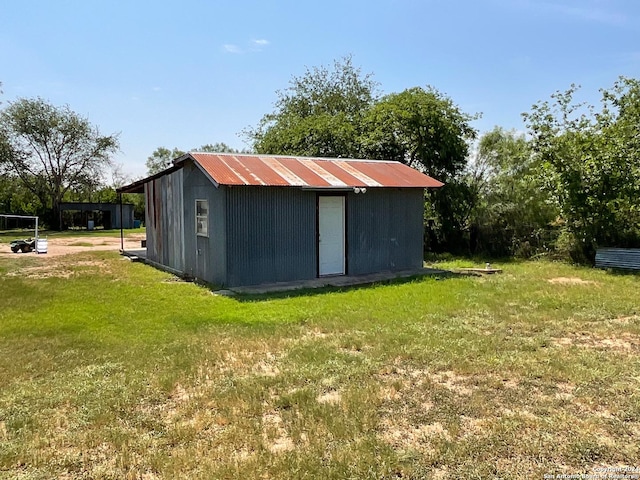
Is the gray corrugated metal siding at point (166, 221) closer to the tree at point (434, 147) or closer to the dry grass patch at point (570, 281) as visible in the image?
the tree at point (434, 147)

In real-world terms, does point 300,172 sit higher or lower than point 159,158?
lower

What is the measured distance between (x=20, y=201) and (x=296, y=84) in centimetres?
2512

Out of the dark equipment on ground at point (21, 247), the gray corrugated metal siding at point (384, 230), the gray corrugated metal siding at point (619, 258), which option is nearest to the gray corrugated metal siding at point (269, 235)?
the gray corrugated metal siding at point (384, 230)

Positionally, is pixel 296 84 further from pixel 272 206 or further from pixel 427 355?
pixel 427 355

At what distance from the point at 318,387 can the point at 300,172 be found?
6870 mm

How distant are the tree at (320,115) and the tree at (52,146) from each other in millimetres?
17092

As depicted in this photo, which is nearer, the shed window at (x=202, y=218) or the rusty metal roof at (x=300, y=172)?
the rusty metal roof at (x=300, y=172)

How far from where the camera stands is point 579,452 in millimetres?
2992

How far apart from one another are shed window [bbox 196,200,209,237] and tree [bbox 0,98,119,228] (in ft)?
89.0

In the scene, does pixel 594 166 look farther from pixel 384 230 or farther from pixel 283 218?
pixel 283 218

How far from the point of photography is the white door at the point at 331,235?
33.6 feet

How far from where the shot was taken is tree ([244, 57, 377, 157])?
16.4m

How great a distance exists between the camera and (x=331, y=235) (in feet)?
34.1

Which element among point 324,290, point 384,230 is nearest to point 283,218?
point 324,290
